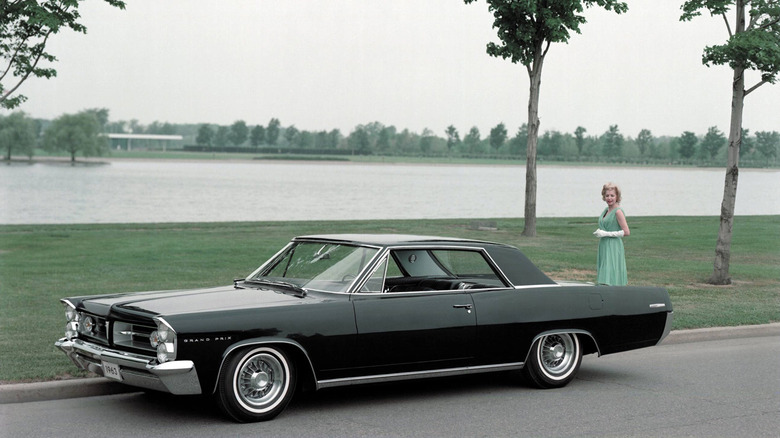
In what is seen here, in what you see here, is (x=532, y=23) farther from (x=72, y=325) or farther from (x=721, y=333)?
(x=72, y=325)

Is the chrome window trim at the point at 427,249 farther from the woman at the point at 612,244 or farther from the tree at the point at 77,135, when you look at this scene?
the tree at the point at 77,135

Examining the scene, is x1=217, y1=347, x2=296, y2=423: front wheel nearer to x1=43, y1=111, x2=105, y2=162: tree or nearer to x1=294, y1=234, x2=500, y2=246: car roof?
x1=294, y1=234, x2=500, y2=246: car roof

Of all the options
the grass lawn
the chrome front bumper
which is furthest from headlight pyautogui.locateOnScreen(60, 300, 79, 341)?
the grass lawn

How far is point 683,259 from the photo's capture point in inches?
841

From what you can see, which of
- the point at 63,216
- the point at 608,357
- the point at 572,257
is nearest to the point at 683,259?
the point at 572,257

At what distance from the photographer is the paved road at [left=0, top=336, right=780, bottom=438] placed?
6.77 metres

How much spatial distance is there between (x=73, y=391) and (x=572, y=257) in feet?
47.2

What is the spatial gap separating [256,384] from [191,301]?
31.7 inches

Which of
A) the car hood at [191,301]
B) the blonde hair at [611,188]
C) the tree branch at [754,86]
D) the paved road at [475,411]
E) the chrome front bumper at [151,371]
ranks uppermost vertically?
the tree branch at [754,86]

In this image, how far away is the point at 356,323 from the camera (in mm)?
7254

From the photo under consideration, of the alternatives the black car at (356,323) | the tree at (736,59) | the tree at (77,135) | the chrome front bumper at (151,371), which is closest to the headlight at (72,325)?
the black car at (356,323)

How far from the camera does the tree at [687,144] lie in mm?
141375

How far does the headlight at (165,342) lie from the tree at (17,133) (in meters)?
156

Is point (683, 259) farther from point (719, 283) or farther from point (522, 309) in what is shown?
point (522, 309)
